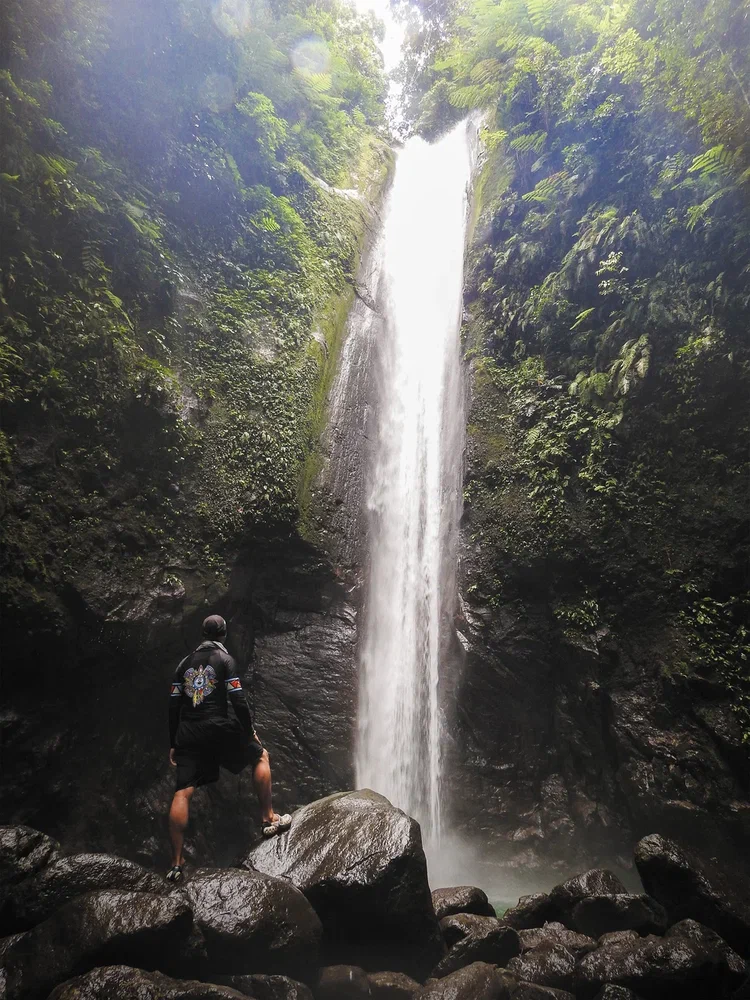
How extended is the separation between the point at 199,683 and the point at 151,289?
673cm

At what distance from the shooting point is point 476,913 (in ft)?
17.4

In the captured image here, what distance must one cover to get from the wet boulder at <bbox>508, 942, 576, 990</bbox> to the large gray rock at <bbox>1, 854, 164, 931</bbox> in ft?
10.1

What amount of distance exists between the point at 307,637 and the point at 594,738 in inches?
175

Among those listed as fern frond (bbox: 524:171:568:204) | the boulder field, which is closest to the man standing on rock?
the boulder field

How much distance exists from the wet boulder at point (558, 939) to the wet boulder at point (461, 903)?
42 centimetres

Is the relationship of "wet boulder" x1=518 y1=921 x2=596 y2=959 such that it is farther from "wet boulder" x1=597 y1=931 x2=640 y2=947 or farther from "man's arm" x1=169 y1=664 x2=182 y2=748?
"man's arm" x1=169 y1=664 x2=182 y2=748

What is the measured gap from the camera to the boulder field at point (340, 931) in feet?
11.2

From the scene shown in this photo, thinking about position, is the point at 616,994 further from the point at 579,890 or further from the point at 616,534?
the point at 616,534

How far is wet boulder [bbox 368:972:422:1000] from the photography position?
390 centimetres

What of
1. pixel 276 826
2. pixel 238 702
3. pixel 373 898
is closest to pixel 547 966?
pixel 373 898

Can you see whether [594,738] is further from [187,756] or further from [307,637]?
[187,756]

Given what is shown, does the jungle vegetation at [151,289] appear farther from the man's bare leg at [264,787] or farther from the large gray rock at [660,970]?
the large gray rock at [660,970]

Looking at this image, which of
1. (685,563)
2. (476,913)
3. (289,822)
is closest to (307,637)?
(289,822)

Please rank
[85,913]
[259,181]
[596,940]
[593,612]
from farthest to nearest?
1. [259,181]
2. [593,612]
3. [596,940]
4. [85,913]
